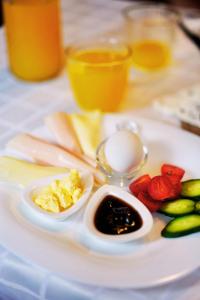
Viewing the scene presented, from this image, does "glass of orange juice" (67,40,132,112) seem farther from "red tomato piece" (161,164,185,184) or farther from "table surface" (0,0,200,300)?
"red tomato piece" (161,164,185,184)

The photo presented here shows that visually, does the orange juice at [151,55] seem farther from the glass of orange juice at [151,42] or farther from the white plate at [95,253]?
the white plate at [95,253]

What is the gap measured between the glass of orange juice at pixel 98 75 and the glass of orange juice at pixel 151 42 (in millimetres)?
118

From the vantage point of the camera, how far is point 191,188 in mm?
684

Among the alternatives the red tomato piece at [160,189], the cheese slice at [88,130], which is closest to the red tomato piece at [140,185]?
the red tomato piece at [160,189]

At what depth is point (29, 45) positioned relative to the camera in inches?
41.3

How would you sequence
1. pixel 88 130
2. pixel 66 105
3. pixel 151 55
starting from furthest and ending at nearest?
pixel 151 55 < pixel 66 105 < pixel 88 130

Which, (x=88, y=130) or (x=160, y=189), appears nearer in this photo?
(x=160, y=189)

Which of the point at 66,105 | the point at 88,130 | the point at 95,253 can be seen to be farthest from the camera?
the point at 66,105

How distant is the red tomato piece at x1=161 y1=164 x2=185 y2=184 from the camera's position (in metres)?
0.70

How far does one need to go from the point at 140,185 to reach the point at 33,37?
0.50 metres

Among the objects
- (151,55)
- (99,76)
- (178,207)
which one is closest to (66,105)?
(99,76)

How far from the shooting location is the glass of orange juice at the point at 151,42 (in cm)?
114

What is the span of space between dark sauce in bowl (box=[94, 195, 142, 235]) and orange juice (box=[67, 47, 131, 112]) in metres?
0.34

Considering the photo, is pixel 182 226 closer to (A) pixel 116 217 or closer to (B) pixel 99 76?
(A) pixel 116 217
